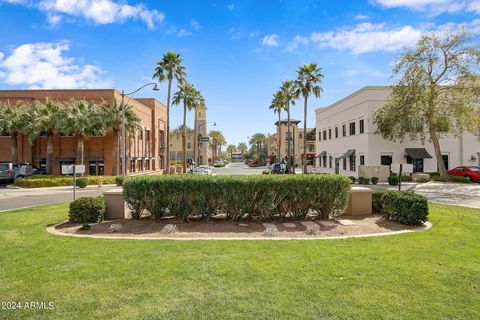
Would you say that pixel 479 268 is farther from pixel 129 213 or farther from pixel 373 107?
pixel 373 107

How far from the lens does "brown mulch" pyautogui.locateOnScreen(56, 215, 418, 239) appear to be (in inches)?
332

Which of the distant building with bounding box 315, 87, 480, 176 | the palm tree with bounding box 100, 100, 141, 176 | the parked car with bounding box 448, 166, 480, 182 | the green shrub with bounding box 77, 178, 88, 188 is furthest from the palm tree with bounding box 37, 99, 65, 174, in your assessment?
the parked car with bounding box 448, 166, 480, 182

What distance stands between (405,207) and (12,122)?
A: 37065 mm

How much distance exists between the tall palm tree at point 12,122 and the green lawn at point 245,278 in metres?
30.4

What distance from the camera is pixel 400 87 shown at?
2925 centimetres

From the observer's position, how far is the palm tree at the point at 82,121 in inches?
1166

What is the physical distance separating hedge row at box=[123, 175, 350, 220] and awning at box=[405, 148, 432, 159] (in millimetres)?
26154

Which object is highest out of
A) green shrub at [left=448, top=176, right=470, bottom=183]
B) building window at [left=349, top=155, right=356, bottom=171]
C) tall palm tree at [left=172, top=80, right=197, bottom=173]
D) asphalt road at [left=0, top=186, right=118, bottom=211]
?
tall palm tree at [left=172, top=80, right=197, bottom=173]

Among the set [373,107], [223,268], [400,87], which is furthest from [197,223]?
[373,107]

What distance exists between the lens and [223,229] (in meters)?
9.12

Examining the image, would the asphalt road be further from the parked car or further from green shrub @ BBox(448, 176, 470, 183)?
the parked car

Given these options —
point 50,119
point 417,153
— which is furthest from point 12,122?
point 417,153

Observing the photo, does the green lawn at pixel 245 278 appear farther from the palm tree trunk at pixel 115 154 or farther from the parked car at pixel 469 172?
the palm tree trunk at pixel 115 154

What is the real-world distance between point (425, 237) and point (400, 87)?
83.3 feet
